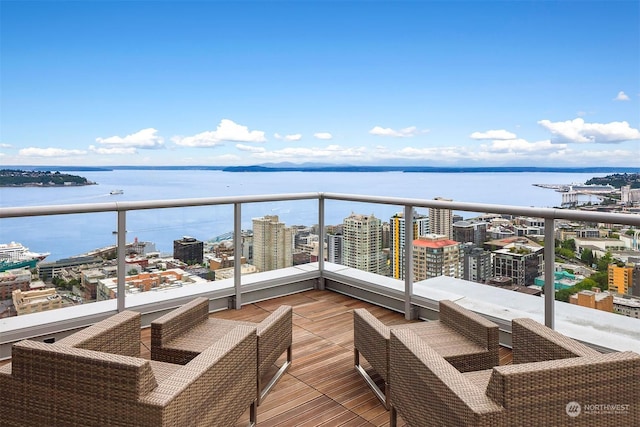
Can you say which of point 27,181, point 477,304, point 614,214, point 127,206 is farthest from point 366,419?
point 27,181

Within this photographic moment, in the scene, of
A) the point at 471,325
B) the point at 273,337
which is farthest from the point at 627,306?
the point at 273,337

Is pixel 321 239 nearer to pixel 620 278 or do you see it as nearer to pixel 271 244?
pixel 271 244

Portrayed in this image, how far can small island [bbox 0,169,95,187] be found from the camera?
581 cm

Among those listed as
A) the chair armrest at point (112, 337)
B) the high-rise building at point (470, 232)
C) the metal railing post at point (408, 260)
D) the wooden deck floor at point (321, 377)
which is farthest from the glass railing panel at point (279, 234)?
the chair armrest at point (112, 337)

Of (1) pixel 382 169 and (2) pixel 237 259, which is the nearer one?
(2) pixel 237 259

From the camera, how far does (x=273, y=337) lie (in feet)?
9.11

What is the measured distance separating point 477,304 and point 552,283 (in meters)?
0.71

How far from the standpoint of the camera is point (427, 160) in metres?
12.0

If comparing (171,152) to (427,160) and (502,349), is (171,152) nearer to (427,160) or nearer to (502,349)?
(427,160)

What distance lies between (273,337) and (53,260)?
1.96 metres

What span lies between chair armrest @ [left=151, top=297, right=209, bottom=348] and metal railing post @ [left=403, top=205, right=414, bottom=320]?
202 centimetres

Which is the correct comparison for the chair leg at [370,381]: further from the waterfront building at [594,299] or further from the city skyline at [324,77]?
the city skyline at [324,77]

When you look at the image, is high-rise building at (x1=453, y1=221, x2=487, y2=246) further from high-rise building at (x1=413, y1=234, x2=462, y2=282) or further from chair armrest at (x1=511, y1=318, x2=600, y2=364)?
chair armrest at (x1=511, y1=318, x2=600, y2=364)

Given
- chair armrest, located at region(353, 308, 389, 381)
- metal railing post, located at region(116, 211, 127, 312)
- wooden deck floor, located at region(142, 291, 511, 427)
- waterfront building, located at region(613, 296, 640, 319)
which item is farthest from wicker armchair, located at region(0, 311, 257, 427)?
waterfront building, located at region(613, 296, 640, 319)
